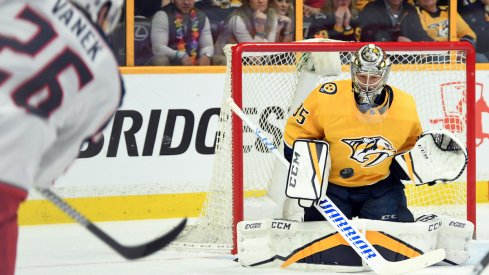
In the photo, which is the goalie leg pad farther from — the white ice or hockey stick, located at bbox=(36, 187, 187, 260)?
hockey stick, located at bbox=(36, 187, 187, 260)

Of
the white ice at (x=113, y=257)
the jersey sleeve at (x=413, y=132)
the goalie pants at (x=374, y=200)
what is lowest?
Result: the white ice at (x=113, y=257)

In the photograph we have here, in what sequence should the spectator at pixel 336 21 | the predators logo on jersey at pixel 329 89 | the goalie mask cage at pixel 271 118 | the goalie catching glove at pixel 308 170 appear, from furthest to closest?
the spectator at pixel 336 21
the goalie mask cage at pixel 271 118
the predators logo on jersey at pixel 329 89
the goalie catching glove at pixel 308 170

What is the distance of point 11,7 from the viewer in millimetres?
1759

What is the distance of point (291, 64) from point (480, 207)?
1.66 m

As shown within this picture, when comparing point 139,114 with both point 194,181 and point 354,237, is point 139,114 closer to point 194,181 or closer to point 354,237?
point 194,181

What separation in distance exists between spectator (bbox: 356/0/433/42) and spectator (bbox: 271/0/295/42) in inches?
14.9

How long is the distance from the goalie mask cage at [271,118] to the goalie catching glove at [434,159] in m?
0.56

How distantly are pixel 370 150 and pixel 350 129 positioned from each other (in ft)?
0.36

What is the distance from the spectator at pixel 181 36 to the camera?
571 cm

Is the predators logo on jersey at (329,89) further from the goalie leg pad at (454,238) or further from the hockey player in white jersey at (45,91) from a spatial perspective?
the hockey player in white jersey at (45,91)

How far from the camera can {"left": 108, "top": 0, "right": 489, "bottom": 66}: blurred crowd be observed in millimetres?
5711

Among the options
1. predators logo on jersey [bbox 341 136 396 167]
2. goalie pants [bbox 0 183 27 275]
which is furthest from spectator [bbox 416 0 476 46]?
goalie pants [bbox 0 183 27 275]

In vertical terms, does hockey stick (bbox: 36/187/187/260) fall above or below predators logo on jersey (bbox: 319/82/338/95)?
below

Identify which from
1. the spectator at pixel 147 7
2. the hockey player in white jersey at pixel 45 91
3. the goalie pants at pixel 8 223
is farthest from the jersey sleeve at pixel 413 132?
the goalie pants at pixel 8 223
